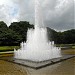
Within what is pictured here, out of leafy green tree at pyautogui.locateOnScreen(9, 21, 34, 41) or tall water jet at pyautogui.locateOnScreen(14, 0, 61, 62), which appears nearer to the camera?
tall water jet at pyautogui.locateOnScreen(14, 0, 61, 62)

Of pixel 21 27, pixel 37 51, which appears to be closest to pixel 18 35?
pixel 21 27

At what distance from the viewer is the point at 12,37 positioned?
4366 centimetres

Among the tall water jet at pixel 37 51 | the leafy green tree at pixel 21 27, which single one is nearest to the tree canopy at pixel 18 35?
the leafy green tree at pixel 21 27

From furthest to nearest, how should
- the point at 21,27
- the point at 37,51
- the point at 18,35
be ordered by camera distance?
1. the point at 21,27
2. the point at 18,35
3. the point at 37,51

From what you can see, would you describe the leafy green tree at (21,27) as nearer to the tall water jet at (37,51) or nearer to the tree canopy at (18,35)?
the tree canopy at (18,35)

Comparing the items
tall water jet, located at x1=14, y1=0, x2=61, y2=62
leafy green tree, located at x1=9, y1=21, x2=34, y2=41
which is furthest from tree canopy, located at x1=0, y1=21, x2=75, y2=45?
tall water jet, located at x1=14, y1=0, x2=61, y2=62

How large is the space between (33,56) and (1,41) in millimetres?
27892

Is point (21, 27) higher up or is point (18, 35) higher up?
point (21, 27)

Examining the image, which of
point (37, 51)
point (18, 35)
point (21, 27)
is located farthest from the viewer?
point (21, 27)

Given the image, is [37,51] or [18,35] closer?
[37,51]

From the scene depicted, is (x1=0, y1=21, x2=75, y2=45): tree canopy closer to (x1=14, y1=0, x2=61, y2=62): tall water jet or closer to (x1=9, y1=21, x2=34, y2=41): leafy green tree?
(x1=9, y1=21, x2=34, y2=41): leafy green tree

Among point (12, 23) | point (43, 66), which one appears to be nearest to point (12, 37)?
point (12, 23)

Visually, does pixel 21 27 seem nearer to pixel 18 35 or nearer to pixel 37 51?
pixel 18 35

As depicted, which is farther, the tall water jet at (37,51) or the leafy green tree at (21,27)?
the leafy green tree at (21,27)
